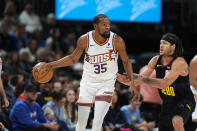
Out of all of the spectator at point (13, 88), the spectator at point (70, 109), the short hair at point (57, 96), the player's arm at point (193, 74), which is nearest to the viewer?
the player's arm at point (193, 74)

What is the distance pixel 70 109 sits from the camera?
8445 millimetres

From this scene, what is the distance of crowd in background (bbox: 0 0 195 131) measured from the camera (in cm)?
807

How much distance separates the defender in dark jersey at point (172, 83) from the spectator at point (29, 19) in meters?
6.63

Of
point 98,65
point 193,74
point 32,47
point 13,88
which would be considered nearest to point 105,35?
point 98,65

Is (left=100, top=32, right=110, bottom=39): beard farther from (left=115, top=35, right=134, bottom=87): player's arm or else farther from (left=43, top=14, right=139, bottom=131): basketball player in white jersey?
(left=115, top=35, right=134, bottom=87): player's arm

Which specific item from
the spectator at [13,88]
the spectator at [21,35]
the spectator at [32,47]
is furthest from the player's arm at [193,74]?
the spectator at [21,35]

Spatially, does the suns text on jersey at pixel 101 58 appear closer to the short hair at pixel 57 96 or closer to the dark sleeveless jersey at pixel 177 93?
the dark sleeveless jersey at pixel 177 93

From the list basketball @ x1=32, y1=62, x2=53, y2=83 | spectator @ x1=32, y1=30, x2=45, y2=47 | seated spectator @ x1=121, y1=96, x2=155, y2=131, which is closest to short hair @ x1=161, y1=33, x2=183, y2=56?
basketball @ x1=32, y1=62, x2=53, y2=83

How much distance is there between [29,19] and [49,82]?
3.91 metres

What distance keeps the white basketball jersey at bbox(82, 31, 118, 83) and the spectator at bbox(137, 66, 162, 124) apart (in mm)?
3578

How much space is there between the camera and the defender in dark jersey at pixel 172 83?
222 inches

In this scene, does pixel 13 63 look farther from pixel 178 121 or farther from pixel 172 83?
pixel 178 121

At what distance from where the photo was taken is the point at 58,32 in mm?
11812

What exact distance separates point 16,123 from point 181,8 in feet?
28.1
